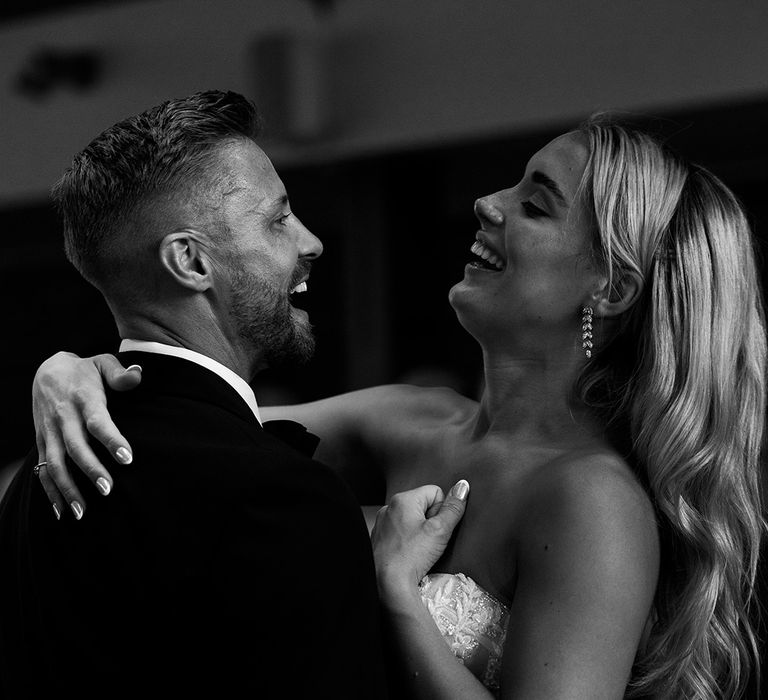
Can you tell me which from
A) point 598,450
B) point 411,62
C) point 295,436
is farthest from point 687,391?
point 411,62

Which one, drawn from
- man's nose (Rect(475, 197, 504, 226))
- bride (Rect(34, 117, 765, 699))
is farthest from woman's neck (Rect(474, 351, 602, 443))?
man's nose (Rect(475, 197, 504, 226))

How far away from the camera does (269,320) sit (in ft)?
6.68

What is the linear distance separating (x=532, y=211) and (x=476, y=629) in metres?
0.76

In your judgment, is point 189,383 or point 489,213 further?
point 489,213

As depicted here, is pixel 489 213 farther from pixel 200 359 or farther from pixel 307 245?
pixel 200 359

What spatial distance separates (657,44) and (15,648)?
384cm

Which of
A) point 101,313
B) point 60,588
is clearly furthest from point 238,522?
point 101,313

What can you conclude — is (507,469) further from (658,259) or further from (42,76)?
(42,76)

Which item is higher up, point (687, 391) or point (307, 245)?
point (307, 245)

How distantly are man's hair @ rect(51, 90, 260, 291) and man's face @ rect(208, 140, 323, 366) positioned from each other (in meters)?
0.05

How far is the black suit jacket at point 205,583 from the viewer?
5.48ft

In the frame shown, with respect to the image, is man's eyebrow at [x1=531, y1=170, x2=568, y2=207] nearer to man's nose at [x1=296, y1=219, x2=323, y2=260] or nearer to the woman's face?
the woman's face

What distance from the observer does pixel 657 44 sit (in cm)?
487

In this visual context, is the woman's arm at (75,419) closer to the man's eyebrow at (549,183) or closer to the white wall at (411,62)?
the man's eyebrow at (549,183)
